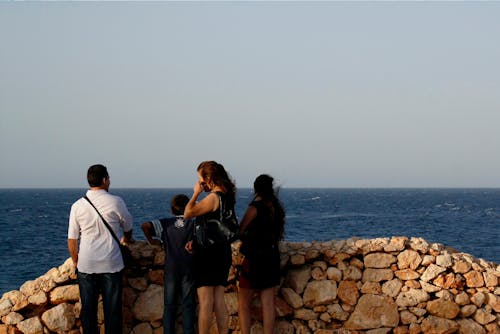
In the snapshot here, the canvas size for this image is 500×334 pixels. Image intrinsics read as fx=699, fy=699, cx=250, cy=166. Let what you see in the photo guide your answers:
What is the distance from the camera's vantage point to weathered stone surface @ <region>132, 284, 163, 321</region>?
7.89 metres

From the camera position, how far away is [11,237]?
53.5 metres

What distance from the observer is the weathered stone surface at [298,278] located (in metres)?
8.05

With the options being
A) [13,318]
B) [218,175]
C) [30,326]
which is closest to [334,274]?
[218,175]

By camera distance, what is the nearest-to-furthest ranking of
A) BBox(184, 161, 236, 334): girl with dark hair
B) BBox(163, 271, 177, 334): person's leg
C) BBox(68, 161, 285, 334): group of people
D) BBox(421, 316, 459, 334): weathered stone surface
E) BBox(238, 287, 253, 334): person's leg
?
BBox(184, 161, 236, 334): girl with dark hair, BBox(68, 161, 285, 334): group of people, BBox(163, 271, 177, 334): person's leg, BBox(238, 287, 253, 334): person's leg, BBox(421, 316, 459, 334): weathered stone surface

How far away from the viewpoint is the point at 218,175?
22.7 feet

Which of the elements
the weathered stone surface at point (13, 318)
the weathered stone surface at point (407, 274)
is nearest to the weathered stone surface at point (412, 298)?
the weathered stone surface at point (407, 274)

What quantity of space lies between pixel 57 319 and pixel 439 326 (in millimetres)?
4209

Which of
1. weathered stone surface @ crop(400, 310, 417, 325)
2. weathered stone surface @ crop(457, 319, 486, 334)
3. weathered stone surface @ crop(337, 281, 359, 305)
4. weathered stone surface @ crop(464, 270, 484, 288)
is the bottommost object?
weathered stone surface @ crop(457, 319, 486, 334)

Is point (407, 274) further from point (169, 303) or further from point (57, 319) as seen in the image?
point (57, 319)

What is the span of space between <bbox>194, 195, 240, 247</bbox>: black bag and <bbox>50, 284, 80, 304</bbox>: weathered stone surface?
1.63m

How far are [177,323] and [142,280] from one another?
629 millimetres

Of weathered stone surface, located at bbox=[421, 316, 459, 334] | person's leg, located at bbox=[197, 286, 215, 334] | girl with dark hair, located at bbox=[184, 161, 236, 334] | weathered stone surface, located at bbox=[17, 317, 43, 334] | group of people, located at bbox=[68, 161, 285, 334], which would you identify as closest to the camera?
girl with dark hair, located at bbox=[184, 161, 236, 334]

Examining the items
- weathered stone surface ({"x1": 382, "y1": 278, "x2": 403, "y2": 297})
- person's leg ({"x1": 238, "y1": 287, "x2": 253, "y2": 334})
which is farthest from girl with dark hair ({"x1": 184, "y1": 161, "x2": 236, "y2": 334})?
weathered stone surface ({"x1": 382, "y1": 278, "x2": 403, "y2": 297})

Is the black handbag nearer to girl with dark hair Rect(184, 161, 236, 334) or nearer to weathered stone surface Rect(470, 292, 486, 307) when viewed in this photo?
girl with dark hair Rect(184, 161, 236, 334)
